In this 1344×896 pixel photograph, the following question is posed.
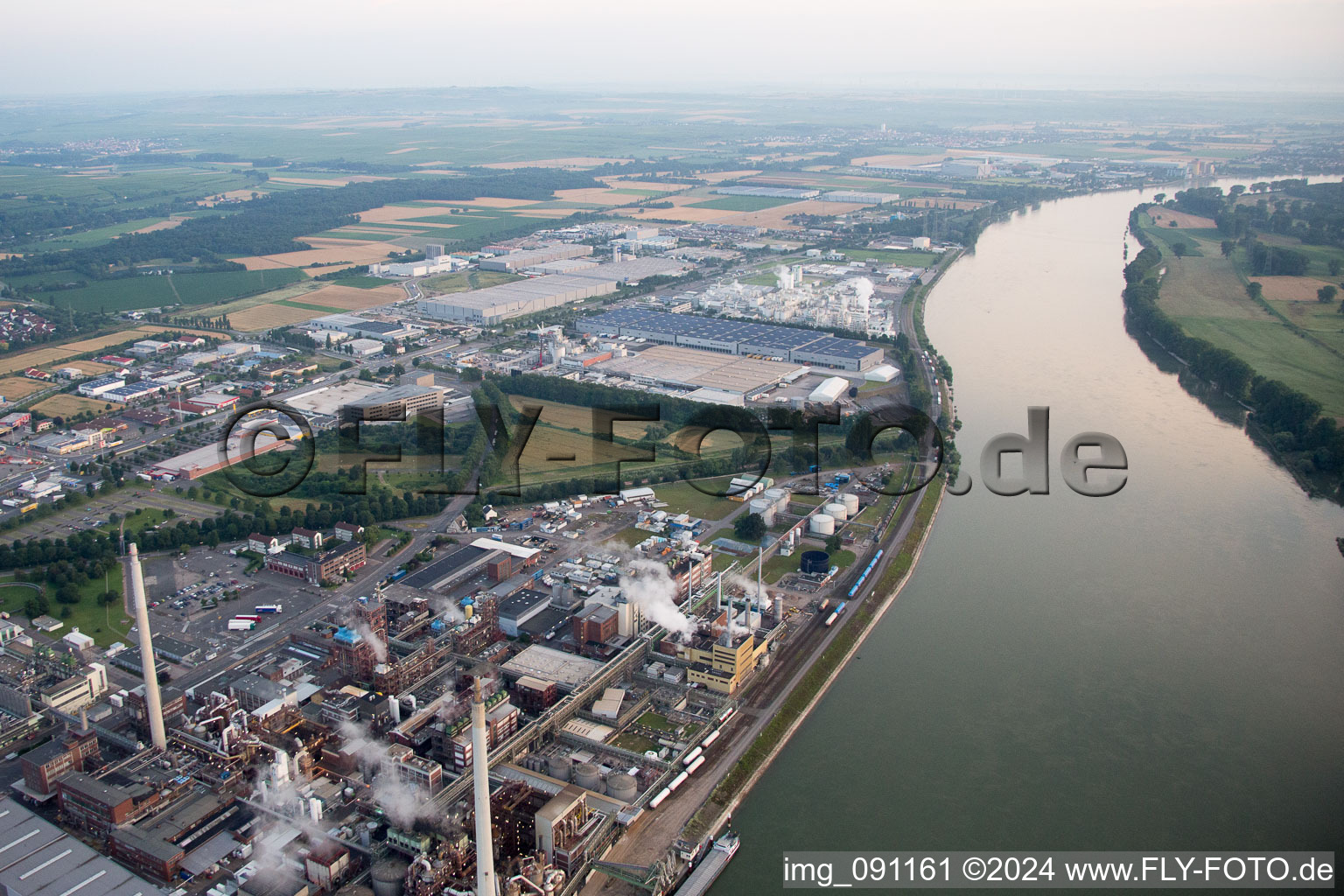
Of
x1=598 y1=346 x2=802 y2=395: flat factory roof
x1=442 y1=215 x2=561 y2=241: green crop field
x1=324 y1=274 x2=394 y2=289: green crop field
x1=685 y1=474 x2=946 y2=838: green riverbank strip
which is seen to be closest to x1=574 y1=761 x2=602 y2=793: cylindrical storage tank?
x1=685 y1=474 x2=946 y2=838: green riverbank strip

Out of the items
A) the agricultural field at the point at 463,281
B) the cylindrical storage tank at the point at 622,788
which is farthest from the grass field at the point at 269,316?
the cylindrical storage tank at the point at 622,788

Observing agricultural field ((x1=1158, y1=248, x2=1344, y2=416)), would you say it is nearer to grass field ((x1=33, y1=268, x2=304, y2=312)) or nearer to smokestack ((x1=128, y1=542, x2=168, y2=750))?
smokestack ((x1=128, y1=542, x2=168, y2=750))

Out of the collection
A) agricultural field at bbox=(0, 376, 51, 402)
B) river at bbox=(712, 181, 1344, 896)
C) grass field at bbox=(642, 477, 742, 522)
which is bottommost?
river at bbox=(712, 181, 1344, 896)

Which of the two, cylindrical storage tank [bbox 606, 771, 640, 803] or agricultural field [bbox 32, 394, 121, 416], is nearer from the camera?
cylindrical storage tank [bbox 606, 771, 640, 803]

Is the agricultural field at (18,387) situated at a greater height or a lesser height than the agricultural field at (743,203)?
lesser

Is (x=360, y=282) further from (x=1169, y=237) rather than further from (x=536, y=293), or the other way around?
(x=1169, y=237)

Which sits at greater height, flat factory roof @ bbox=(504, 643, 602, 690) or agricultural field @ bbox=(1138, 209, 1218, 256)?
agricultural field @ bbox=(1138, 209, 1218, 256)

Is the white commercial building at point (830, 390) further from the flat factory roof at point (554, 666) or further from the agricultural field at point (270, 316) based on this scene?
Result: the agricultural field at point (270, 316)

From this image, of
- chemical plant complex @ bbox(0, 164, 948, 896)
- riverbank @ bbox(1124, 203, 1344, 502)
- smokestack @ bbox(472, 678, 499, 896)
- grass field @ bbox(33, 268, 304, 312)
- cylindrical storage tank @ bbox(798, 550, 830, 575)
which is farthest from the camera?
grass field @ bbox(33, 268, 304, 312)
